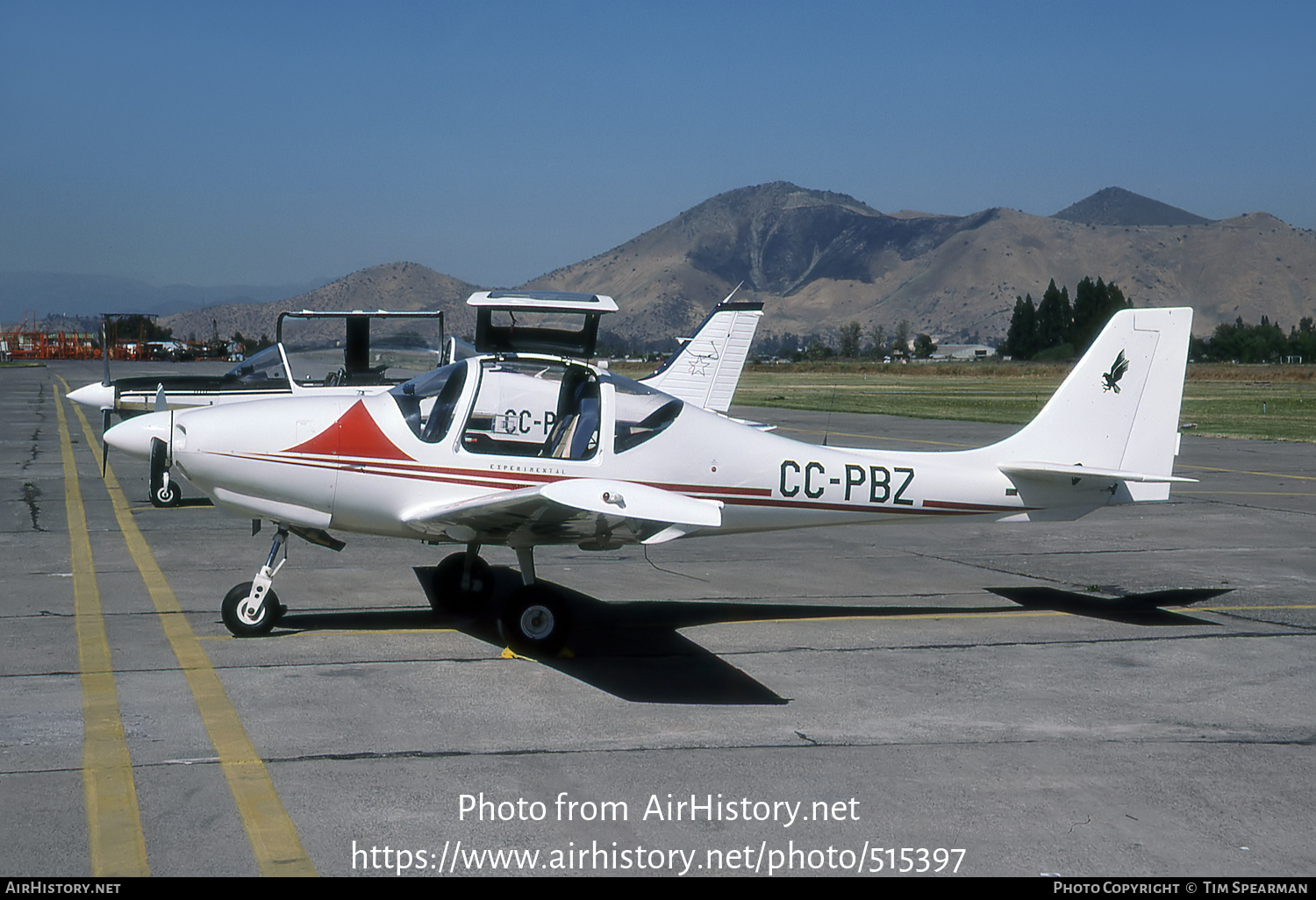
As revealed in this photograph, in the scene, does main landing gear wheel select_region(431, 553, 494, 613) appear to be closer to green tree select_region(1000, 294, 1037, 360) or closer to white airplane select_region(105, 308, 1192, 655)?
white airplane select_region(105, 308, 1192, 655)

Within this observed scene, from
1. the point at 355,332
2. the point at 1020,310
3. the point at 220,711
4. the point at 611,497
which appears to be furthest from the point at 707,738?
the point at 1020,310

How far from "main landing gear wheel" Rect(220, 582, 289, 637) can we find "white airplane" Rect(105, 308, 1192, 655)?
0.05 feet

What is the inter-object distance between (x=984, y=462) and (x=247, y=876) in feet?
21.8

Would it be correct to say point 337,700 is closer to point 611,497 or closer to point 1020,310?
point 611,497

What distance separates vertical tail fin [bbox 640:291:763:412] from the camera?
19594mm

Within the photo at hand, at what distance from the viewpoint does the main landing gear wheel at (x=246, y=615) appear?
809 centimetres

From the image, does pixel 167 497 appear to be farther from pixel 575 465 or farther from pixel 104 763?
pixel 104 763

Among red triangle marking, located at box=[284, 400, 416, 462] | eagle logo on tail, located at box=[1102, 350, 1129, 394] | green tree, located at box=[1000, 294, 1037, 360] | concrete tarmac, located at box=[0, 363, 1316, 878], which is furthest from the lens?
green tree, located at box=[1000, 294, 1037, 360]

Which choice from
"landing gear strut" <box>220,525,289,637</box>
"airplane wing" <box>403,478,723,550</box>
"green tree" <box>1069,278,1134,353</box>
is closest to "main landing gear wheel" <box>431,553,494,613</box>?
"airplane wing" <box>403,478,723,550</box>

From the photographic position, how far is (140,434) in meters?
7.83

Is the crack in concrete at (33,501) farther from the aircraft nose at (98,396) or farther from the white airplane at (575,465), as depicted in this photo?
the white airplane at (575,465)

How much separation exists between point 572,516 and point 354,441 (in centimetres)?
173

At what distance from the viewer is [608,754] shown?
5.82 metres

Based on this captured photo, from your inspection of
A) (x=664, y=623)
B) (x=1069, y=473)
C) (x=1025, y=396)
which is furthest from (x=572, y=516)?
(x=1025, y=396)
